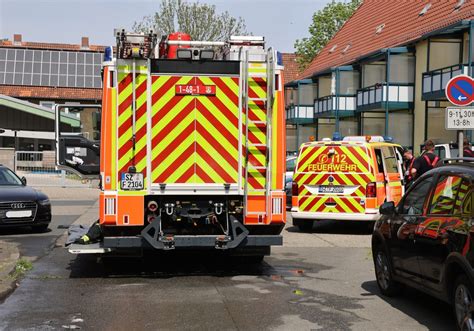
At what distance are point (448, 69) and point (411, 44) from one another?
17.5ft

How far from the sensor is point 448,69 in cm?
3027

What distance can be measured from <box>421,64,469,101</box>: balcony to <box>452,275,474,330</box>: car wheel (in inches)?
984

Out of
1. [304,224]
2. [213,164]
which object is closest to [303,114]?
[304,224]

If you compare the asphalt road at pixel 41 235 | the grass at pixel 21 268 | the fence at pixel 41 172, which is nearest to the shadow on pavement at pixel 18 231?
the asphalt road at pixel 41 235

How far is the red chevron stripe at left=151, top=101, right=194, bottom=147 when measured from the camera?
8609 millimetres

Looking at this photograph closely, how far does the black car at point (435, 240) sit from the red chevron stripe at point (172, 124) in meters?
2.77

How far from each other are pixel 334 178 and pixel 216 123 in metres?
6.27

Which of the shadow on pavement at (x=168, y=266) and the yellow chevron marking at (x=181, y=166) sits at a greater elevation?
the yellow chevron marking at (x=181, y=166)

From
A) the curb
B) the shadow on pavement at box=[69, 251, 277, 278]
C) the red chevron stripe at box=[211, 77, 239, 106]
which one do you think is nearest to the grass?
the curb

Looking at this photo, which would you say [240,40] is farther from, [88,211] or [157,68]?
[88,211]

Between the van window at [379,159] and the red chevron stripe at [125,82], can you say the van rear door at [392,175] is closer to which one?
the van window at [379,159]

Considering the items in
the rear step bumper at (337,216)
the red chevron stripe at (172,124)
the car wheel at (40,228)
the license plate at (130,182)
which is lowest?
the car wheel at (40,228)

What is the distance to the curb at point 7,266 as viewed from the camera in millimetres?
7870

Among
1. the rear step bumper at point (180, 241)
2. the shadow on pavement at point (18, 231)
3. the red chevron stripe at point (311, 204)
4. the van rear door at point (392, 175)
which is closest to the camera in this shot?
the rear step bumper at point (180, 241)
